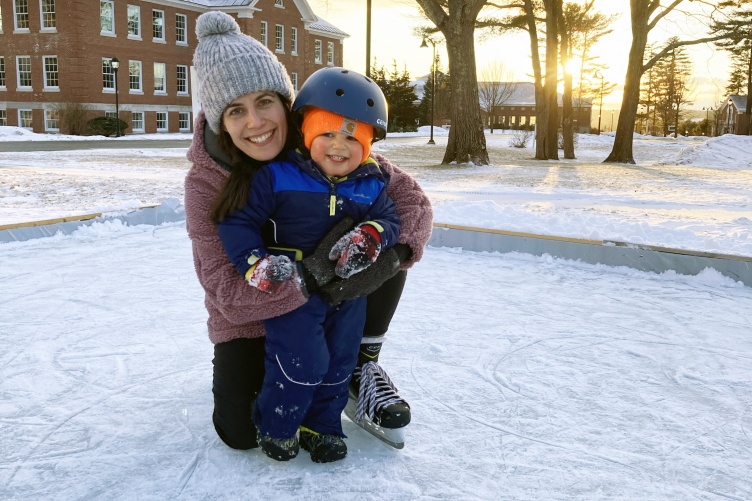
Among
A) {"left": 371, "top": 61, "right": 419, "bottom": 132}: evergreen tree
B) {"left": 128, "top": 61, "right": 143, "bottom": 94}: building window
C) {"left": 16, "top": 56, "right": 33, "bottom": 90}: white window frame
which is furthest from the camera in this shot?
{"left": 371, "top": 61, "right": 419, "bottom": 132}: evergreen tree

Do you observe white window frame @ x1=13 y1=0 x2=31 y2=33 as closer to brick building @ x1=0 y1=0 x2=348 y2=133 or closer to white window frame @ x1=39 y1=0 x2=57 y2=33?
brick building @ x1=0 y1=0 x2=348 y2=133

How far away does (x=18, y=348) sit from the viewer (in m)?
2.92

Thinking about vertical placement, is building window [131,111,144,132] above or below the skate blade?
above

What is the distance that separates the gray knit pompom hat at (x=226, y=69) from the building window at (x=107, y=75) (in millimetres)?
29852

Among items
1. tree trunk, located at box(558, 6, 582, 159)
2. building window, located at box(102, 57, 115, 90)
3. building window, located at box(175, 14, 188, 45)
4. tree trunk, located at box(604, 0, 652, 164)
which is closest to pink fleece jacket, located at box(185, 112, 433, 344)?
tree trunk, located at box(604, 0, 652, 164)

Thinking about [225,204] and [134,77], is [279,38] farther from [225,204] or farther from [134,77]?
[225,204]

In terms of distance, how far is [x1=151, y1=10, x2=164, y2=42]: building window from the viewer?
1222 inches

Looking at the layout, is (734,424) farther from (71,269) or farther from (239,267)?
(71,269)

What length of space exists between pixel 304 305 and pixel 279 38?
37.9 metres

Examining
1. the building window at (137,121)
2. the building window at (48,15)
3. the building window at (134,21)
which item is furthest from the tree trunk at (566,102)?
the building window at (48,15)

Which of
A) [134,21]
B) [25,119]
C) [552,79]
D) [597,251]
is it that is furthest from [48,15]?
[597,251]

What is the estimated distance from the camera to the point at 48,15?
2778cm

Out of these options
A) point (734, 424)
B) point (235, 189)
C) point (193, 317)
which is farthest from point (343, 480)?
point (193, 317)

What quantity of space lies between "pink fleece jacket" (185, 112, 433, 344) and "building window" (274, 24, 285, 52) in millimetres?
36976
